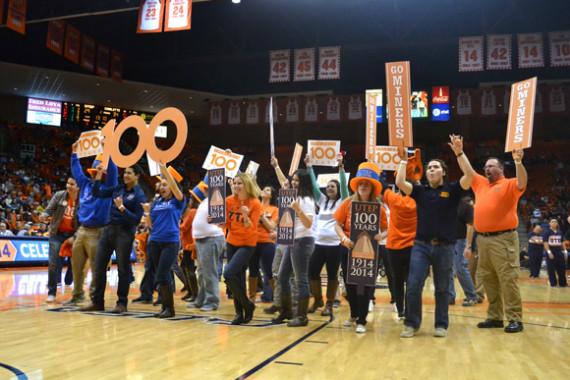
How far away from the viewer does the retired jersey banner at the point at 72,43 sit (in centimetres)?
1636

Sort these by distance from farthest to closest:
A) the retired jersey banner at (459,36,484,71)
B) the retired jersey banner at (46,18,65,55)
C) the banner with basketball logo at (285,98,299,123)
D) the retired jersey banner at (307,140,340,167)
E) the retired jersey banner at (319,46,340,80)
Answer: the banner with basketball logo at (285,98,299,123)
the retired jersey banner at (319,46,340,80)
the retired jersey banner at (459,36,484,71)
the retired jersey banner at (46,18,65,55)
the retired jersey banner at (307,140,340,167)

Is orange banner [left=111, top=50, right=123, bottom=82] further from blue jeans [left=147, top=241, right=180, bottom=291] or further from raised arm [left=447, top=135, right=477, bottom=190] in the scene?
raised arm [left=447, top=135, right=477, bottom=190]

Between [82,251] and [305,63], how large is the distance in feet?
44.1

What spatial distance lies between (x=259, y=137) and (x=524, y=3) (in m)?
16.7

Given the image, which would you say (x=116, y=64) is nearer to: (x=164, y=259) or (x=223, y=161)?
(x=223, y=161)

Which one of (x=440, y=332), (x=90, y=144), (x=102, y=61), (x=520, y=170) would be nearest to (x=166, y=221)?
(x=90, y=144)

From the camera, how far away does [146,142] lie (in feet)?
19.0

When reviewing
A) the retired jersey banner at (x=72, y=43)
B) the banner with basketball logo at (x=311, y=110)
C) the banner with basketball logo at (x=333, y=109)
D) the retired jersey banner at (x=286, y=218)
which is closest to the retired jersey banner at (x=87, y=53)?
the retired jersey banner at (x=72, y=43)

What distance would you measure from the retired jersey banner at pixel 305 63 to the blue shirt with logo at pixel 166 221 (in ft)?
43.7

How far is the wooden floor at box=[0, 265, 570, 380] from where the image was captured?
10.5 ft

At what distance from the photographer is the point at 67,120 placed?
1096 inches

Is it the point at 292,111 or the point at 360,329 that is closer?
the point at 360,329

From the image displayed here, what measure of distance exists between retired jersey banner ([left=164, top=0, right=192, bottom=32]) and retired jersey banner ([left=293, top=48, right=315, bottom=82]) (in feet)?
21.4

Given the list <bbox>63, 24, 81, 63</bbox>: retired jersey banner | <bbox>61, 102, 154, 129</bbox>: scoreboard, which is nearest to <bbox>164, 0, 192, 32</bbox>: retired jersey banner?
<bbox>63, 24, 81, 63</bbox>: retired jersey banner
